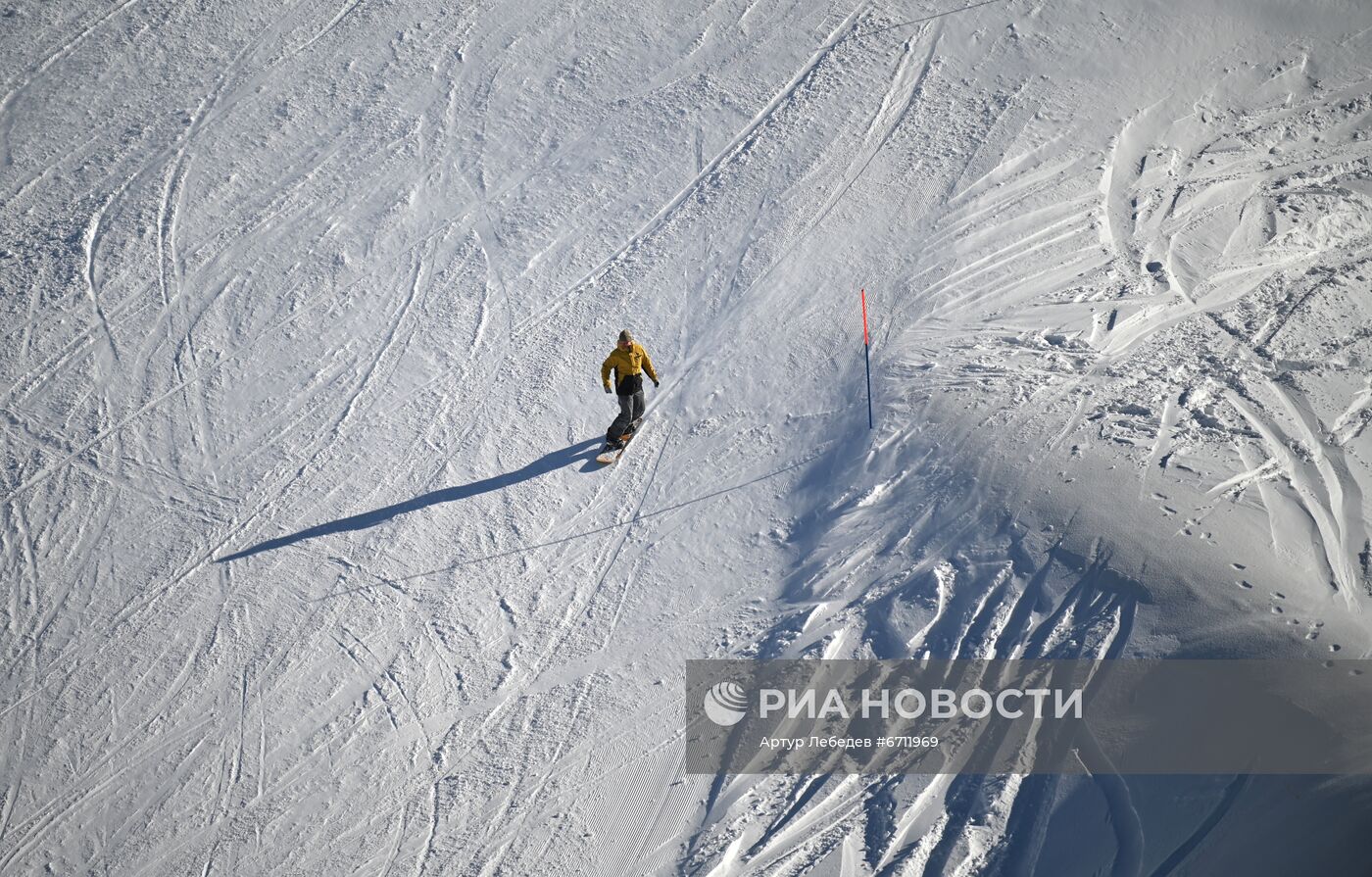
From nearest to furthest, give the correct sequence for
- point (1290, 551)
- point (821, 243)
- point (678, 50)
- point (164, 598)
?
point (1290, 551)
point (164, 598)
point (821, 243)
point (678, 50)

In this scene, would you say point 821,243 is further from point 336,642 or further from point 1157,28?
point 336,642

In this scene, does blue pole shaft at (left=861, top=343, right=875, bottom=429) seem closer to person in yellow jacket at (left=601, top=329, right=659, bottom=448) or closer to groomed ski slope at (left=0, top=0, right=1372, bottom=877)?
groomed ski slope at (left=0, top=0, right=1372, bottom=877)

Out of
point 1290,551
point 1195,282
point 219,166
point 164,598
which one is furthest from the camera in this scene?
point 219,166

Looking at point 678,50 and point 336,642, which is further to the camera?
point 678,50

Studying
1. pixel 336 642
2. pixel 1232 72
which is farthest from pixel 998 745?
pixel 1232 72

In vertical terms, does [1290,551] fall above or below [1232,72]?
below

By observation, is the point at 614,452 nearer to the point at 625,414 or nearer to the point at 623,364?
the point at 625,414

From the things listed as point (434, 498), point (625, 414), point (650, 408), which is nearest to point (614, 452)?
point (625, 414)

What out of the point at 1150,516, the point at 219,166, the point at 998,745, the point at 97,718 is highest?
the point at 219,166
